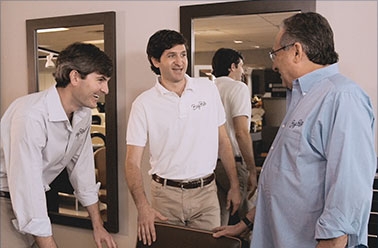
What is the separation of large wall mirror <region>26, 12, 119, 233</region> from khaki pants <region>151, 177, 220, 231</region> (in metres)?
0.64

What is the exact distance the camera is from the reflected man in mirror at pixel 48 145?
4.84 ft

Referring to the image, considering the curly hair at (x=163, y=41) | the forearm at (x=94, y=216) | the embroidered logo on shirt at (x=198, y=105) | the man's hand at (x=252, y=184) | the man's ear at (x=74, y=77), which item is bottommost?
the forearm at (x=94, y=216)

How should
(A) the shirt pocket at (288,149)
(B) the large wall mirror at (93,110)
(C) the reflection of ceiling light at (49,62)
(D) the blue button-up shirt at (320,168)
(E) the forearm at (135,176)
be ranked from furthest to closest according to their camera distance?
(C) the reflection of ceiling light at (49,62) → (B) the large wall mirror at (93,110) → (E) the forearm at (135,176) → (A) the shirt pocket at (288,149) → (D) the blue button-up shirt at (320,168)

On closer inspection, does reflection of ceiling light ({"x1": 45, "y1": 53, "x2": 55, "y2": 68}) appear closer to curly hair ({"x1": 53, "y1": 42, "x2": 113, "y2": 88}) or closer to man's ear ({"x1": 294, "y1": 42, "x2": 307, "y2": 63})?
curly hair ({"x1": 53, "y1": 42, "x2": 113, "y2": 88})

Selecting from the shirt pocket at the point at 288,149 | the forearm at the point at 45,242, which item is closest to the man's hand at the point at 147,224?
the forearm at the point at 45,242

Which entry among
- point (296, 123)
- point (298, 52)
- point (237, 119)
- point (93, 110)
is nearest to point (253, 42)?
point (237, 119)

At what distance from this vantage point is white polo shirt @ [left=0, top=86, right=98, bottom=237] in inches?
58.0

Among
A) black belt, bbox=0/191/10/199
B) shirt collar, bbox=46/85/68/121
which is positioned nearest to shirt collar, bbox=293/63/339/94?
shirt collar, bbox=46/85/68/121

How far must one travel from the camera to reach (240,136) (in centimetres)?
221

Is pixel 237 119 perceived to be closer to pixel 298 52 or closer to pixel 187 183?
pixel 187 183

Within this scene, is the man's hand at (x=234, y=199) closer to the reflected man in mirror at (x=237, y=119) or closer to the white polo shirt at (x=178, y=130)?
the reflected man in mirror at (x=237, y=119)

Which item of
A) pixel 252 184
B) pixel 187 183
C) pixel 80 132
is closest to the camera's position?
pixel 80 132

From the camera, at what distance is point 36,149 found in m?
1.52

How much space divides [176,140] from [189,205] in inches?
13.0
